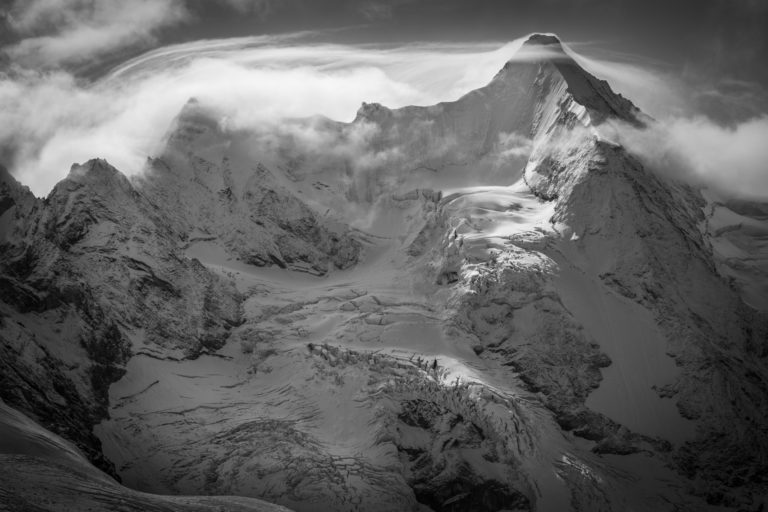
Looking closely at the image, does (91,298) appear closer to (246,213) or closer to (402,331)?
(402,331)

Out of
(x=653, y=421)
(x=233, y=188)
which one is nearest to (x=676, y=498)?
(x=653, y=421)

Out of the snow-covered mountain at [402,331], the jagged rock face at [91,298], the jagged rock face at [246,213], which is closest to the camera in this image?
the jagged rock face at [91,298]

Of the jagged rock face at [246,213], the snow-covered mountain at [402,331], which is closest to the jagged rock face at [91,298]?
the snow-covered mountain at [402,331]

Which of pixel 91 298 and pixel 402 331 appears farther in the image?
pixel 402 331

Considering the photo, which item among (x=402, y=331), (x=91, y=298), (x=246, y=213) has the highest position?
(x=91, y=298)

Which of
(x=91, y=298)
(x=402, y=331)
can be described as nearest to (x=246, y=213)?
(x=91, y=298)

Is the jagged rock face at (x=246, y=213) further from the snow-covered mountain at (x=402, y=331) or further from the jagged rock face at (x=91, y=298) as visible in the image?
the jagged rock face at (x=91, y=298)

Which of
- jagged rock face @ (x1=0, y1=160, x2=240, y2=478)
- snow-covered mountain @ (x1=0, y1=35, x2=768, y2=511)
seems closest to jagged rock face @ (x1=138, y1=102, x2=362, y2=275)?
snow-covered mountain @ (x1=0, y1=35, x2=768, y2=511)

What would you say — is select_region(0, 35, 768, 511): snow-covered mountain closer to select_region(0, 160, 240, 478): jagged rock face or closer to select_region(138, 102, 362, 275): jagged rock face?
select_region(0, 160, 240, 478): jagged rock face
